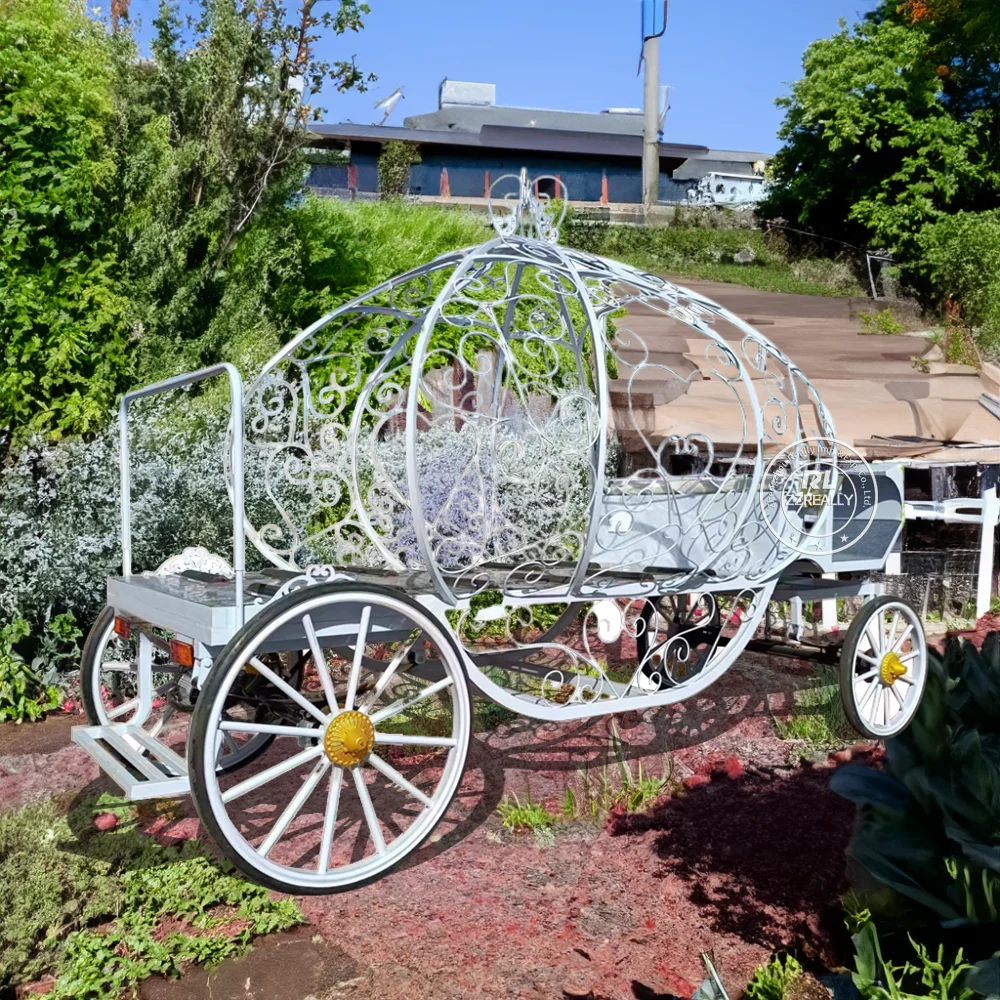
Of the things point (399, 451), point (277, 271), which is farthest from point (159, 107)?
point (399, 451)

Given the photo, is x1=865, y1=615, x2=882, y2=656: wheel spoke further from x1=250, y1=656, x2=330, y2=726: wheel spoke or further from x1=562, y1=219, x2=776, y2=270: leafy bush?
x1=562, y1=219, x2=776, y2=270: leafy bush

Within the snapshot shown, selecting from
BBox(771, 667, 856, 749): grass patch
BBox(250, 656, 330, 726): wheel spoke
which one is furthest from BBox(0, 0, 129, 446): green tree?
BBox(771, 667, 856, 749): grass patch

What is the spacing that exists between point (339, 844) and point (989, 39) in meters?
19.3

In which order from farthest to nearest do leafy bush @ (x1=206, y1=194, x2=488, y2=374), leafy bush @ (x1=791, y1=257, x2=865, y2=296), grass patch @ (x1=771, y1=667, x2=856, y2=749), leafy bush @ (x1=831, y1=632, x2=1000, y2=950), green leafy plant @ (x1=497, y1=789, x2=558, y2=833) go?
leafy bush @ (x1=791, y1=257, x2=865, y2=296)
leafy bush @ (x1=206, y1=194, x2=488, y2=374)
grass patch @ (x1=771, y1=667, x2=856, y2=749)
green leafy plant @ (x1=497, y1=789, x2=558, y2=833)
leafy bush @ (x1=831, y1=632, x2=1000, y2=950)

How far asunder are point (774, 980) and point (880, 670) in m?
1.91

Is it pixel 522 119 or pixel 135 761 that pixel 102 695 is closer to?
pixel 135 761

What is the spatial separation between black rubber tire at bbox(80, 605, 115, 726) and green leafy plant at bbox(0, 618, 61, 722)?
161cm

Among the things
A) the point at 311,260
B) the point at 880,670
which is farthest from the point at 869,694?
the point at 311,260

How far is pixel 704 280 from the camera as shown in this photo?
19.5 m

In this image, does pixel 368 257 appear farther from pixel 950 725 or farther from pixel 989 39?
pixel 989 39

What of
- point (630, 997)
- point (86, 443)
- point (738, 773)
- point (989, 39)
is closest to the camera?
point (630, 997)

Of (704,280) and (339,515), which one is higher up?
(704,280)

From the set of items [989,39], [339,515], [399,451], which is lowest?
[339,515]

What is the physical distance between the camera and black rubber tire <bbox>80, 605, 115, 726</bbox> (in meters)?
4.01
